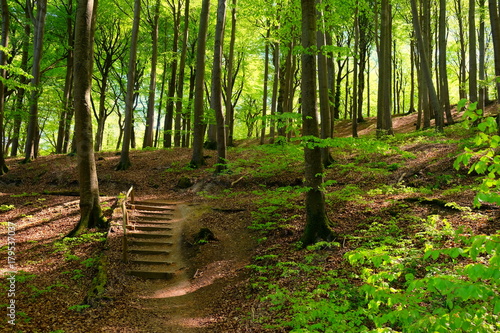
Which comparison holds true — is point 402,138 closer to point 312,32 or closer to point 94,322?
point 312,32

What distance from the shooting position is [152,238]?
922 centimetres

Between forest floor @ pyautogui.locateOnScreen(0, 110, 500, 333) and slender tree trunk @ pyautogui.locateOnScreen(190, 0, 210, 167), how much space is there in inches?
36.9

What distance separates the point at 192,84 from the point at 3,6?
13.6 meters

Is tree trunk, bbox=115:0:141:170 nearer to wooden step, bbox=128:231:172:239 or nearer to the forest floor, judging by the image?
the forest floor

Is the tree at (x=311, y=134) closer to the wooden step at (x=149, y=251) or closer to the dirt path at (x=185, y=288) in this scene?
the dirt path at (x=185, y=288)

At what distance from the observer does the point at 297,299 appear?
5.02 metres

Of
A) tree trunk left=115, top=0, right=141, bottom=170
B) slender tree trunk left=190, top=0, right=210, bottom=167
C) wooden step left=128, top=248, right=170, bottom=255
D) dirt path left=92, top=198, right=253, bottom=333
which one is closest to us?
dirt path left=92, top=198, right=253, bottom=333

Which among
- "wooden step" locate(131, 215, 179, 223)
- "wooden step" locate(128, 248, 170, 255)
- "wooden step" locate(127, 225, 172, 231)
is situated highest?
"wooden step" locate(131, 215, 179, 223)

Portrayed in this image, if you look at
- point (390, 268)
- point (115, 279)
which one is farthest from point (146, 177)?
point (390, 268)

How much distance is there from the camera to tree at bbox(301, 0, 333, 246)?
6816mm

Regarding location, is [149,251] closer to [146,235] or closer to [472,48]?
[146,235]

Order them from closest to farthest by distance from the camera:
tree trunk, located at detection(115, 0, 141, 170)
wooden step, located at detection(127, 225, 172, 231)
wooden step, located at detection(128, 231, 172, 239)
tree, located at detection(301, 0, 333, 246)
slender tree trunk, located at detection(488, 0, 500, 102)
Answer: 1. tree, located at detection(301, 0, 333, 246)
2. wooden step, located at detection(128, 231, 172, 239)
3. wooden step, located at detection(127, 225, 172, 231)
4. slender tree trunk, located at detection(488, 0, 500, 102)
5. tree trunk, located at detection(115, 0, 141, 170)

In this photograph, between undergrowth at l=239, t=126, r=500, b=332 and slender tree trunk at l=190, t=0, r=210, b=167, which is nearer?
undergrowth at l=239, t=126, r=500, b=332

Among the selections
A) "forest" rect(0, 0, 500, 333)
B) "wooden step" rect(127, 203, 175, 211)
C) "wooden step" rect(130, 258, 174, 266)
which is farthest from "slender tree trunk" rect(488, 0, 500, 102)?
"wooden step" rect(127, 203, 175, 211)
